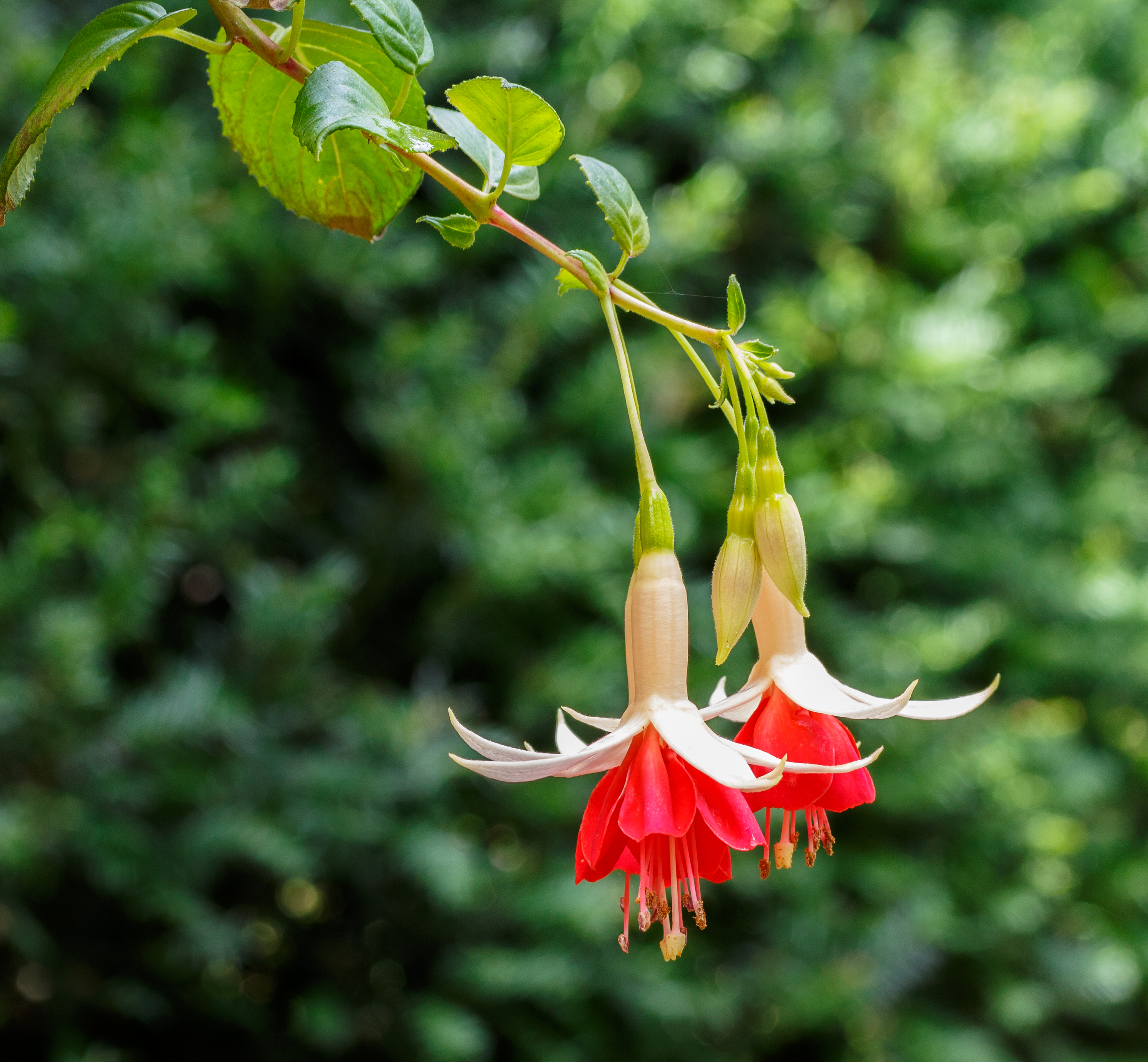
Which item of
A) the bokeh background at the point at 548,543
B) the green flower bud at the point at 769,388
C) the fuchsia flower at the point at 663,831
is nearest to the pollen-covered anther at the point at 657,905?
the fuchsia flower at the point at 663,831

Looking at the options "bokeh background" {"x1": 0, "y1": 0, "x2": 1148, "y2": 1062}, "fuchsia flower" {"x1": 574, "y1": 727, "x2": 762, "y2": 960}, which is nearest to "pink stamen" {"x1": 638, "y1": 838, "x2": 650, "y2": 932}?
"fuchsia flower" {"x1": 574, "y1": 727, "x2": 762, "y2": 960}

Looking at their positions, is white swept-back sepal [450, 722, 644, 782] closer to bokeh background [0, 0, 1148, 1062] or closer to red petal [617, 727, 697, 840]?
red petal [617, 727, 697, 840]

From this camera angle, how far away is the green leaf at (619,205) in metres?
0.20

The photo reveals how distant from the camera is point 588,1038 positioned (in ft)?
2.53

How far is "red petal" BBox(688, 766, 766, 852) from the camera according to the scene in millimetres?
184

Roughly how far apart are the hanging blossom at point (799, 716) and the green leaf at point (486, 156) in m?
0.10

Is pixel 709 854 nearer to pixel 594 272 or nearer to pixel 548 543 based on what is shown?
pixel 594 272

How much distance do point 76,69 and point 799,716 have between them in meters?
0.18

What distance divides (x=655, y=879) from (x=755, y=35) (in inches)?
34.3

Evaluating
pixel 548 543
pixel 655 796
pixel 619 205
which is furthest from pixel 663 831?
pixel 548 543

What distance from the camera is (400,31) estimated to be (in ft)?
0.61

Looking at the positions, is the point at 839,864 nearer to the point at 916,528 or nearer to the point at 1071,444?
the point at 916,528

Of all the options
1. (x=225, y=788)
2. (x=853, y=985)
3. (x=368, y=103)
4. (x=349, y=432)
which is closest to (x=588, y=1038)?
(x=853, y=985)

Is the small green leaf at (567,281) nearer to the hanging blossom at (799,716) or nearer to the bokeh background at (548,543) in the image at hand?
the hanging blossom at (799,716)
